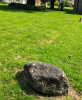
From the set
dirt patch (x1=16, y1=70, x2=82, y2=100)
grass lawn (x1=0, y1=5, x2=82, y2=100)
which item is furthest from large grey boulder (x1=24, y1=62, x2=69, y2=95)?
grass lawn (x1=0, y1=5, x2=82, y2=100)

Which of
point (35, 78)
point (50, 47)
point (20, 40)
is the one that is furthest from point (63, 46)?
point (35, 78)

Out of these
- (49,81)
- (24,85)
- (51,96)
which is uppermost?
(49,81)

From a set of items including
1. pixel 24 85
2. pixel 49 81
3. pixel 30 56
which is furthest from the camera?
pixel 30 56

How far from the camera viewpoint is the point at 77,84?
13.7 ft

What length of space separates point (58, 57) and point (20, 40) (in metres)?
3.22

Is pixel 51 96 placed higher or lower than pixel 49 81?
lower

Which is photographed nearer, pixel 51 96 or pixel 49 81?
pixel 49 81

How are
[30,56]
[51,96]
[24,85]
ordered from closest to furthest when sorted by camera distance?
[51,96] → [24,85] → [30,56]

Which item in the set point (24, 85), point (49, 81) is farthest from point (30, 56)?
point (49, 81)

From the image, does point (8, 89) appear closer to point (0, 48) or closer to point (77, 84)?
point (77, 84)

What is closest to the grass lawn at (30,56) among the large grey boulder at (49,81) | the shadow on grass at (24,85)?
the shadow on grass at (24,85)

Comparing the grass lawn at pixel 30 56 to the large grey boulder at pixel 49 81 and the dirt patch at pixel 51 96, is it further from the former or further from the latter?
the large grey boulder at pixel 49 81

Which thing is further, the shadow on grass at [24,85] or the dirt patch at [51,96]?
the shadow on grass at [24,85]

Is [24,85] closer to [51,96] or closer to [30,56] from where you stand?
[51,96]
